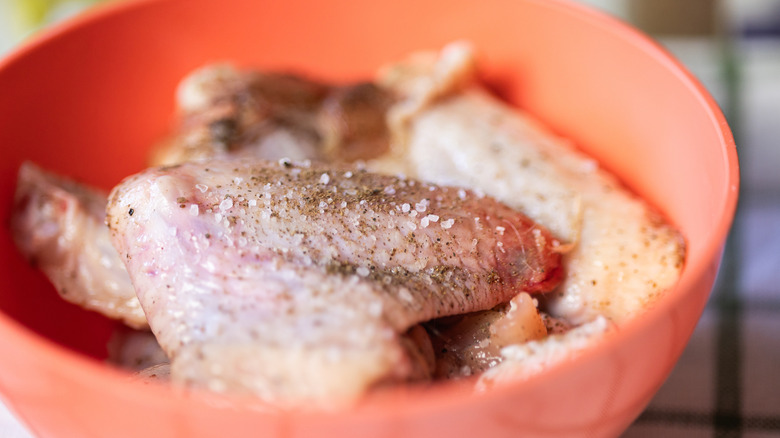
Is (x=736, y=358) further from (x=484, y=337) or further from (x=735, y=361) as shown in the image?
(x=484, y=337)

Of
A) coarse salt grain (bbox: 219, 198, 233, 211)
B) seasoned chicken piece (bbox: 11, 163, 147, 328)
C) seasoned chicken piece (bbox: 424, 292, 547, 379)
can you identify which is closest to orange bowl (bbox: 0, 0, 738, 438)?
seasoned chicken piece (bbox: 11, 163, 147, 328)

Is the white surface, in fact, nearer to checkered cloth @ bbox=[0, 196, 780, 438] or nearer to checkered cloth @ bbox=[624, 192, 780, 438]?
checkered cloth @ bbox=[0, 196, 780, 438]

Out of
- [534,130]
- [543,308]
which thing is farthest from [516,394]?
[534,130]

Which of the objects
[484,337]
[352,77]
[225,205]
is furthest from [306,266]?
[352,77]

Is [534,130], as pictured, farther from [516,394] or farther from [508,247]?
[516,394]

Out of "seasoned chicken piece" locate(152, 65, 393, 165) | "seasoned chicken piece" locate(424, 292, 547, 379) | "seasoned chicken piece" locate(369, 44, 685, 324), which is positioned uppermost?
"seasoned chicken piece" locate(152, 65, 393, 165)

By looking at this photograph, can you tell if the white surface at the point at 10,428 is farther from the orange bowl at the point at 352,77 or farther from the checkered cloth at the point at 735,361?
the orange bowl at the point at 352,77

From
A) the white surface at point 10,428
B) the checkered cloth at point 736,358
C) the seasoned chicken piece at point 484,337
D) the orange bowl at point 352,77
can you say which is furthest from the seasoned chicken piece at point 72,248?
the checkered cloth at point 736,358
